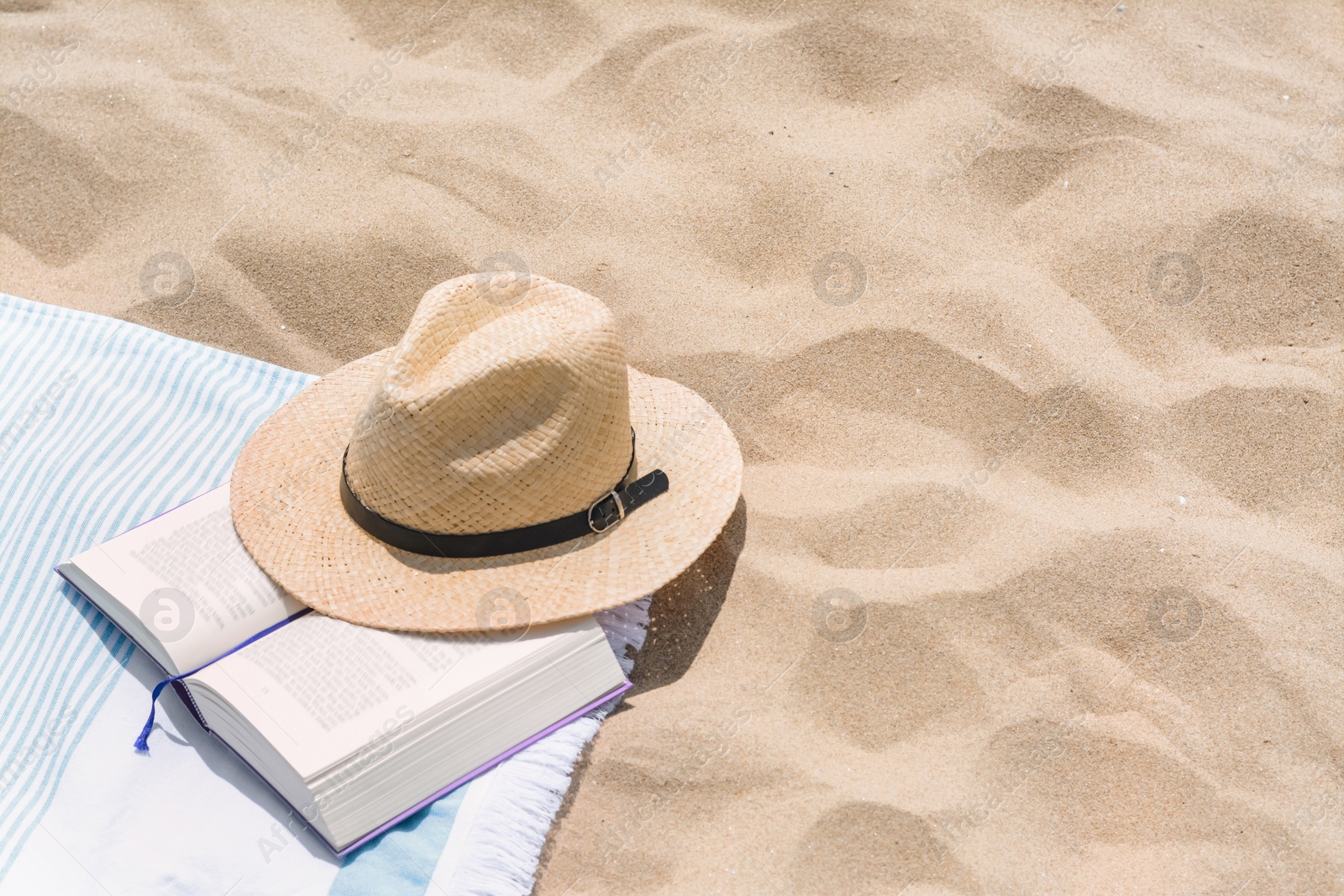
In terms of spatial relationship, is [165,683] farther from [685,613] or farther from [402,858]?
[685,613]

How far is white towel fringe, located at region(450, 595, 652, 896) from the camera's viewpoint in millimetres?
1986

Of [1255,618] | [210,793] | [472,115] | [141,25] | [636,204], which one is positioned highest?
[141,25]

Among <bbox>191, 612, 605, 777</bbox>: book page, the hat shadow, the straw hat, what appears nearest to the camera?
<bbox>191, 612, 605, 777</bbox>: book page

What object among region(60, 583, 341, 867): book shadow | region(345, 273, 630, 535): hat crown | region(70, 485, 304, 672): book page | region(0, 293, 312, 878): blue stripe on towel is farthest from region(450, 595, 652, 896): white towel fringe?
region(0, 293, 312, 878): blue stripe on towel

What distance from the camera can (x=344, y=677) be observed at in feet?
6.40

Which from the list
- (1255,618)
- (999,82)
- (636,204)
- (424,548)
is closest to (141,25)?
(636,204)

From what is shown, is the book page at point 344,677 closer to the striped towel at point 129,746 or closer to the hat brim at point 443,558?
the hat brim at point 443,558

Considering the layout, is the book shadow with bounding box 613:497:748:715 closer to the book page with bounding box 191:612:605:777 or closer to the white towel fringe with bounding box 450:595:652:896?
the white towel fringe with bounding box 450:595:652:896

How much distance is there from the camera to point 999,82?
10.9ft

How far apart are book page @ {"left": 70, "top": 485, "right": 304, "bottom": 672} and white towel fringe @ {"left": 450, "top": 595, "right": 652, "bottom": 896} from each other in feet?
1.90

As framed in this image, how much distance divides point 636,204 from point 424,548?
4.90 feet

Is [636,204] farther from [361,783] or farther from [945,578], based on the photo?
[361,783]

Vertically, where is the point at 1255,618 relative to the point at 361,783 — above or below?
below

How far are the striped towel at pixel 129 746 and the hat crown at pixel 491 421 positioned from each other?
439 millimetres
